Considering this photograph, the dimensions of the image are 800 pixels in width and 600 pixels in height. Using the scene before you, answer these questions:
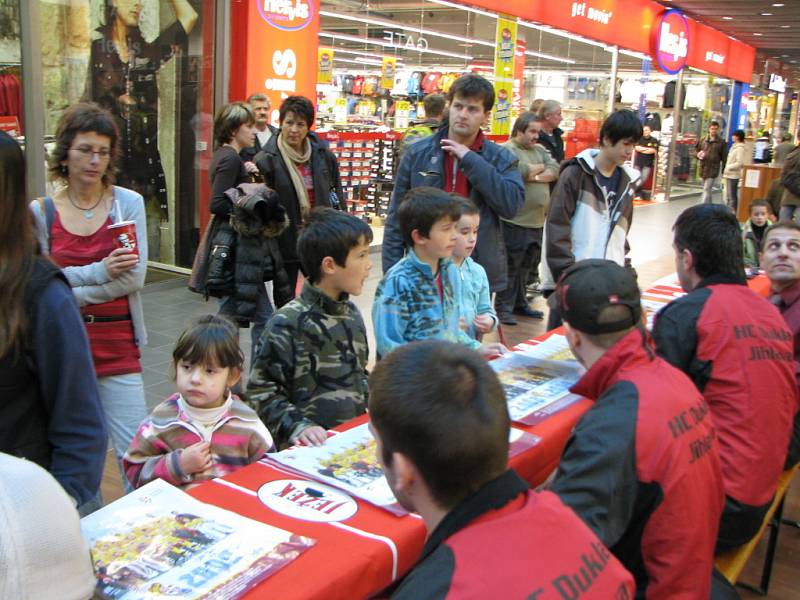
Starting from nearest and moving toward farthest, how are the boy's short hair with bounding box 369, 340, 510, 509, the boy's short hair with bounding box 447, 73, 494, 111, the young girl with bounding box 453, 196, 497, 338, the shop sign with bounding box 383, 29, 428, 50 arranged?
the boy's short hair with bounding box 369, 340, 510, 509
the young girl with bounding box 453, 196, 497, 338
the boy's short hair with bounding box 447, 73, 494, 111
the shop sign with bounding box 383, 29, 428, 50

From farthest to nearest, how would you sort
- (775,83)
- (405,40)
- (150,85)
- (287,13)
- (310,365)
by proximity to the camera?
(775,83), (405,40), (287,13), (150,85), (310,365)

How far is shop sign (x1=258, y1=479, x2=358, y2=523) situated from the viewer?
1.77 meters

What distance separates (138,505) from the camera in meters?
1.70

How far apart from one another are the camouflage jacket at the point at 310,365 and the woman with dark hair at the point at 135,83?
17.0 ft

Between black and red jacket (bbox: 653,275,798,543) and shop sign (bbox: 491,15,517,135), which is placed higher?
shop sign (bbox: 491,15,517,135)

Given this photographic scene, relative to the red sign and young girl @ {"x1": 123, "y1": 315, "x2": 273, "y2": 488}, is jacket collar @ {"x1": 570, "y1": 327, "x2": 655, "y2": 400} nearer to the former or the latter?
young girl @ {"x1": 123, "y1": 315, "x2": 273, "y2": 488}

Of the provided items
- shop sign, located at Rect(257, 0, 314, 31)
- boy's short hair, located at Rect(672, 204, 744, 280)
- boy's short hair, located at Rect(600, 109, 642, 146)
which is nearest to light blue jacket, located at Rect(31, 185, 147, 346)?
boy's short hair, located at Rect(672, 204, 744, 280)

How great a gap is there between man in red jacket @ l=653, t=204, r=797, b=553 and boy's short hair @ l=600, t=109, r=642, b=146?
5.58ft

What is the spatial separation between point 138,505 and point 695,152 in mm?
20947

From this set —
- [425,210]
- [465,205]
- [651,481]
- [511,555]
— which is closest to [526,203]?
[465,205]

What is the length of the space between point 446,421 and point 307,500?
711 mm

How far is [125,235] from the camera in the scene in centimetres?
277

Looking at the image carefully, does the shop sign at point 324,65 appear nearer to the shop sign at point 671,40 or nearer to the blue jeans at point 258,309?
the blue jeans at point 258,309

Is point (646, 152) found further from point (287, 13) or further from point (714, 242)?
point (714, 242)
